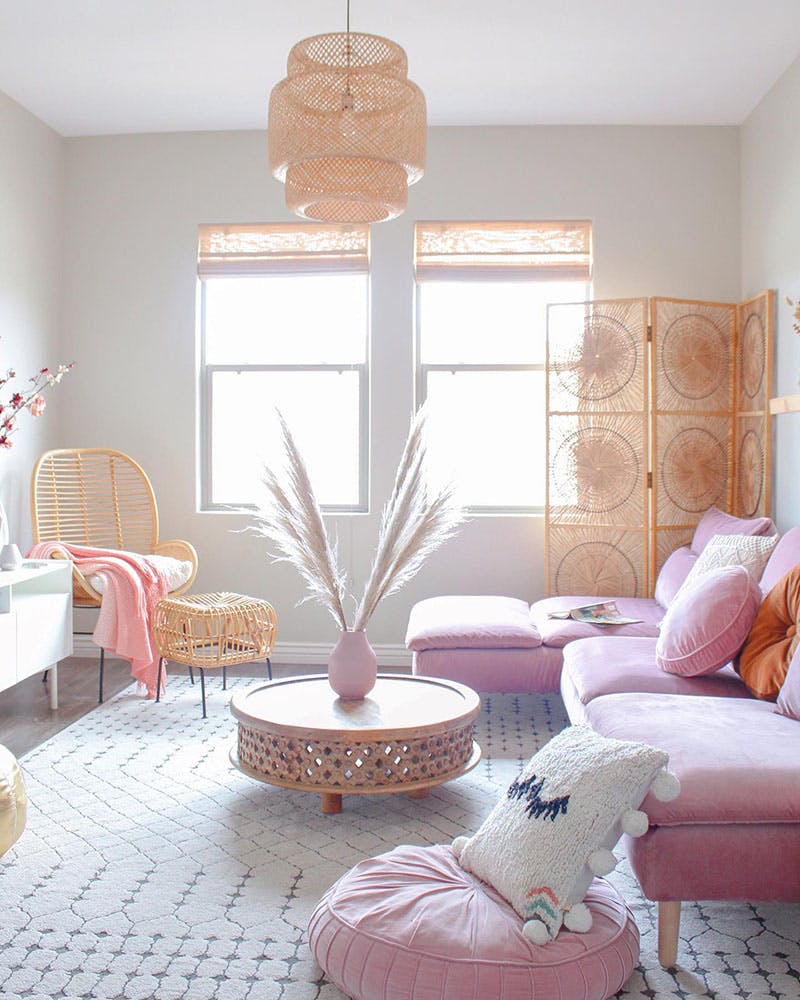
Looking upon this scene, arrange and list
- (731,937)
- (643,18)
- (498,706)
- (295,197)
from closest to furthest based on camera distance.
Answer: (731,937) < (295,197) < (643,18) < (498,706)

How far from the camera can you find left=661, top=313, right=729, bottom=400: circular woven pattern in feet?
15.8

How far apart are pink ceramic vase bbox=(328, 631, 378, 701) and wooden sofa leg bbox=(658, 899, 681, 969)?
4.17 feet

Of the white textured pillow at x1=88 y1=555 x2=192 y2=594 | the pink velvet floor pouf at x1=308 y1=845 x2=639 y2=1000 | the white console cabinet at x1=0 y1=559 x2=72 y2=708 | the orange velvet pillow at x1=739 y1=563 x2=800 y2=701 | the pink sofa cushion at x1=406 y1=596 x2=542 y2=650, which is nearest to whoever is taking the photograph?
the pink velvet floor pouf at x1=308 y1=845 x2=639 y2=1000

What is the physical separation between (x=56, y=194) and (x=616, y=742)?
14.8 feet

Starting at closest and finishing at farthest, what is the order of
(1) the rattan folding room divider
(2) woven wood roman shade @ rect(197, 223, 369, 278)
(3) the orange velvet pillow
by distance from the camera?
1. (3) the orange velvet pillow
2. (1) the rattan folding room divider
3. (2) woven wood roman shade @ rect(197, 223, 369, 278)

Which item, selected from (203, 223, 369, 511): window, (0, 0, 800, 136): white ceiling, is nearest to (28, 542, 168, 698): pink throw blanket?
(203, 223, 369, 511): window

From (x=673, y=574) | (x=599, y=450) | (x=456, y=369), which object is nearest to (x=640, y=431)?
(x=599, y=450)

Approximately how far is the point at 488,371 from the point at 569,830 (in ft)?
11.7

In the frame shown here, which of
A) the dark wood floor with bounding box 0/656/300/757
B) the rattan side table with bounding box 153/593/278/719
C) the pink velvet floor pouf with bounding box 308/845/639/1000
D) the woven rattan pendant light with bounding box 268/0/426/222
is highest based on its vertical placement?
the woven rattan pendant light with bounding box 268/0/426/222

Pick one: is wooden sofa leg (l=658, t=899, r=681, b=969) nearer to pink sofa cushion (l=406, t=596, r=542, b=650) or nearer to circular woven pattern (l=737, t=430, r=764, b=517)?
pink sofa cushion (l=406, t=596, r=542, b=650)

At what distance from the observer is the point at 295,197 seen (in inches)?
125

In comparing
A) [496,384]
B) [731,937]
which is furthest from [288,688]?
[496,384]

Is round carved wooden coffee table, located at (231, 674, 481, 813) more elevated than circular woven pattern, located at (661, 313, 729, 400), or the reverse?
circular woven pattern, located at (661, 313, 729, 400)

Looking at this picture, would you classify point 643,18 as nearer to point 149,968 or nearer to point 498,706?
point 498,706
